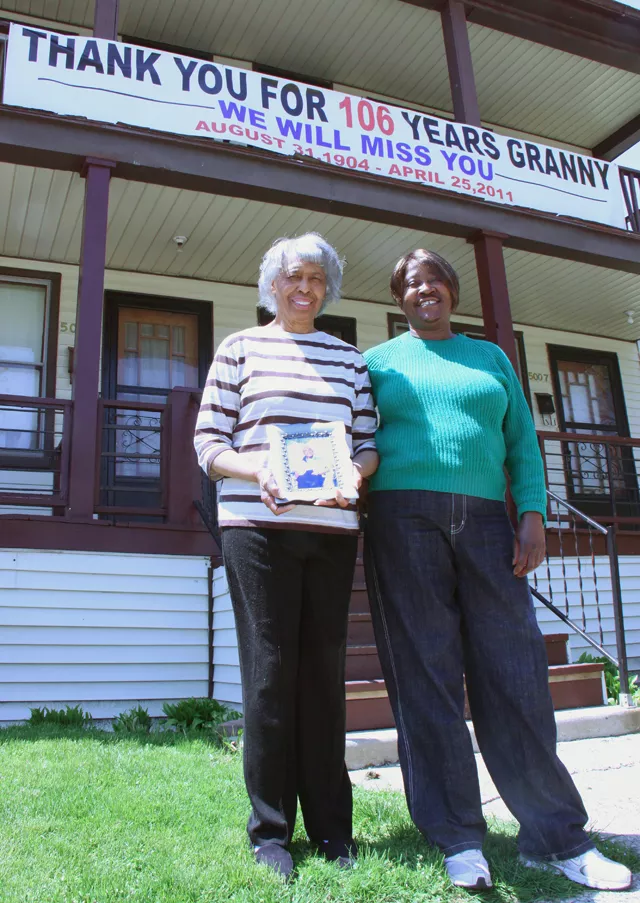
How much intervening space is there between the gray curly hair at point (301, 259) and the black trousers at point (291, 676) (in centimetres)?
77

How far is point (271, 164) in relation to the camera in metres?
6.45

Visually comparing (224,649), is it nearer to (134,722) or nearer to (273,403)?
(134,722)

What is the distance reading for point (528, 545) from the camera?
2.22 meters

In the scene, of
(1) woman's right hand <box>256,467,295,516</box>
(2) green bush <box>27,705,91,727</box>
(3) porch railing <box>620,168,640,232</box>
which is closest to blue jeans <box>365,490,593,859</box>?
(1) woman's right hand <box>256,467,295,516</box>

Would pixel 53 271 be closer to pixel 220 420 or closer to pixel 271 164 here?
pixel 271 164

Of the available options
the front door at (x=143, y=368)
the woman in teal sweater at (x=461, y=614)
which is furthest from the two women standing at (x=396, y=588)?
the front door at (x=143, y=368)

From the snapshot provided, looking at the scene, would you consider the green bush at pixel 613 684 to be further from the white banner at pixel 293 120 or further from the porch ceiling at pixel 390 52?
the porch ceiling at pixel 390 52

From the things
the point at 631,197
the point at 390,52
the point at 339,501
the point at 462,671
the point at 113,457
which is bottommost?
the point at 462,671

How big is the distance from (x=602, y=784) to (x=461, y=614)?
1.58 m

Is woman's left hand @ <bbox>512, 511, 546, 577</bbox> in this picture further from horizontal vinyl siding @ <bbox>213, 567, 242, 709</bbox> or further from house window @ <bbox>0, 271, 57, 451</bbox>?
house window @ <bbox>0, 271, 57, 451</bbox>

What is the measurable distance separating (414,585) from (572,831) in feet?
2.40

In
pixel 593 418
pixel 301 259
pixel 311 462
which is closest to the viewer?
pixel 311 462

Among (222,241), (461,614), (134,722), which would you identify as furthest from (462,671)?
(222,241)

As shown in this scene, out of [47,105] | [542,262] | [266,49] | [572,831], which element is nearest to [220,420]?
[572,831]
